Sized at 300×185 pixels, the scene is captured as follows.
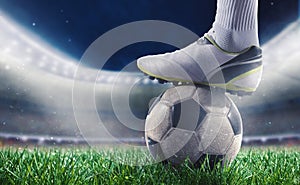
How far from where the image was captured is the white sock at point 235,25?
6.99 ft

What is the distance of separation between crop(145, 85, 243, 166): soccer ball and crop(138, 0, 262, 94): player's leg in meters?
0.07

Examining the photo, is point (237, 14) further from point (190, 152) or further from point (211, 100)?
point (190, 152)

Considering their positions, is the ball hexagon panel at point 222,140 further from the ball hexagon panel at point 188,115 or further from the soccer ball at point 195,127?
the ball hexagon panel at point 188,115

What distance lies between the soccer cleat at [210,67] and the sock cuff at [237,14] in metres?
0.12

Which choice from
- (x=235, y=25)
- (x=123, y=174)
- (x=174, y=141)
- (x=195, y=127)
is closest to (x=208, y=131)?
(x=195, y=127)

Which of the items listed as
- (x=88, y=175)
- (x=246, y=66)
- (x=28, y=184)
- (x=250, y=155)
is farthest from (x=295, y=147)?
(x=28, y=184)

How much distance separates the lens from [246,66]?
2.11 meters

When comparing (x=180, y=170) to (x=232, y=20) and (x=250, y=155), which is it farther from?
(x=250, y=155)

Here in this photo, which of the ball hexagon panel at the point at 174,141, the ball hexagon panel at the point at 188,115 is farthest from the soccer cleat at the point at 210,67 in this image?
the ball hexagon panel at the point at 174,141

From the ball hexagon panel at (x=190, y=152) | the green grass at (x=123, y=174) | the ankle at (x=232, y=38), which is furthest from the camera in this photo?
the ankle at (x=232, y=38)

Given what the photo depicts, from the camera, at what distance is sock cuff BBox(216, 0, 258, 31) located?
2133 mm

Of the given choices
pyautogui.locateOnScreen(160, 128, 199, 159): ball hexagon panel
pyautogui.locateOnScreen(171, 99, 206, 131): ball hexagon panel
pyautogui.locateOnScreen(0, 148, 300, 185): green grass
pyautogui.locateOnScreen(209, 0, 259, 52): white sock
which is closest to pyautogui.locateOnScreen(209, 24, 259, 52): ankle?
pyautogui.locateOnScreen(209, 0, 259, 52): white sock

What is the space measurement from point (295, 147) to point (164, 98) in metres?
2.30

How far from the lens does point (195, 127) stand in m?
2.00
